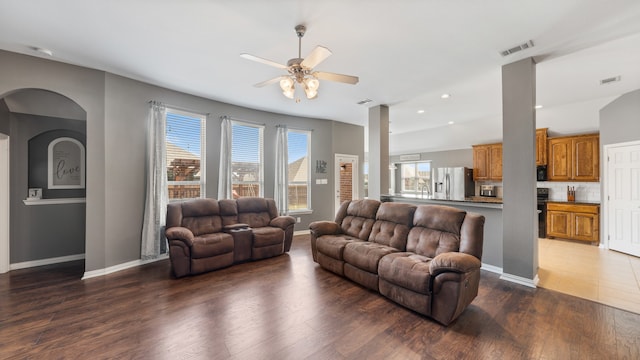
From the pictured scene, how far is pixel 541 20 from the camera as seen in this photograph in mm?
2494

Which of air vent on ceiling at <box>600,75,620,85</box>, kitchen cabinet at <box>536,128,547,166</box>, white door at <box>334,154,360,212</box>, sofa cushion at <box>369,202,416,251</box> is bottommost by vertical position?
sofa cushion at <box>369,202,416,251</box>

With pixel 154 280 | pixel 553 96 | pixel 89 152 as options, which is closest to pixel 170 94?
pixel 89 152

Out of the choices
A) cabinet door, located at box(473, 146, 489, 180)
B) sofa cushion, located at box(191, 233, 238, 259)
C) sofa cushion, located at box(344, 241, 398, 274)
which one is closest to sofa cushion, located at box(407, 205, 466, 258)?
sofa cushion, located at box(344, 241, 398, 274)

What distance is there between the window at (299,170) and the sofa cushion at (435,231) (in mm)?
3531

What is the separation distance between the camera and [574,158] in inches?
221

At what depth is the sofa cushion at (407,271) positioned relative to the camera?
8.16ft

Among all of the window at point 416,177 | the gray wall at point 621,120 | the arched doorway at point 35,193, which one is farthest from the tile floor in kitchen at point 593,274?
the arched doorway at point 35,193

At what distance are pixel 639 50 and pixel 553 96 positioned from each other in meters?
1.66

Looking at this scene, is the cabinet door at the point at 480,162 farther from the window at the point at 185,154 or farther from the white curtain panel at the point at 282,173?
the window at the point at 185,154

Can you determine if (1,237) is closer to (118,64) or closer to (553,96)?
(118,64)

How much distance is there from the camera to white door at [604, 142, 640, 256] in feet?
14.6

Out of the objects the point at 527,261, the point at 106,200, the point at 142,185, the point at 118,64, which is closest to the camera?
the point at 527,261

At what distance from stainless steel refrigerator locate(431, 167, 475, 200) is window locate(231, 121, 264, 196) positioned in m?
5.05

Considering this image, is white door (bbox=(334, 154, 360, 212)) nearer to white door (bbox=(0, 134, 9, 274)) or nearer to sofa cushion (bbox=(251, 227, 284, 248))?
sofa cushion (bbox=(251, 227, 284, 248))
